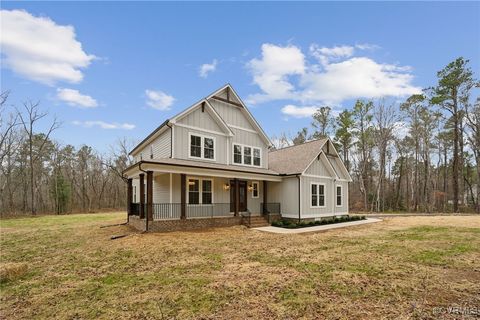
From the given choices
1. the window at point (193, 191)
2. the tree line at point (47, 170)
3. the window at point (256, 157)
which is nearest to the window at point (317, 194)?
the window at point (256, 157)

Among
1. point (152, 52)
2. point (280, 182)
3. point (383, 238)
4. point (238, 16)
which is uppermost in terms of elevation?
point (238, 16)

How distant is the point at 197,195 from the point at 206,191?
603mm

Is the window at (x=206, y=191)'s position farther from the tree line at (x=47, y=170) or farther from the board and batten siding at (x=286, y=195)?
the tree line at (x=47, y=170)

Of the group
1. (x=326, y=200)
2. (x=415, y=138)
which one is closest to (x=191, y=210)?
(x=326, y=200)

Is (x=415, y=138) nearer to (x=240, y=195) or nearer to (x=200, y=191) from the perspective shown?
(x=240, y=195)

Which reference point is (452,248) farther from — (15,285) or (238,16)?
(238,16)

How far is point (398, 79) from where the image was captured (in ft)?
95.5

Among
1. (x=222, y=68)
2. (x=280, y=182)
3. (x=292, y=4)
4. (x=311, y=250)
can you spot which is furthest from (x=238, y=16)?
(x=311, y=250)

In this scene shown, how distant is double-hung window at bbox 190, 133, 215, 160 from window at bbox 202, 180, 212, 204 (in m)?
1.52

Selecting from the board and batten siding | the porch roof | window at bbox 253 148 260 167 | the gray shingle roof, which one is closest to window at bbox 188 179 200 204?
the porch roof

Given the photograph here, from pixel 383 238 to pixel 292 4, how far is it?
42.0 ft

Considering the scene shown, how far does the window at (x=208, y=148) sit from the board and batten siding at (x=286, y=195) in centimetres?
487

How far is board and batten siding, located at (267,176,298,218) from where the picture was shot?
682 inches

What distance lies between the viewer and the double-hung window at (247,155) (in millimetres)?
18016
